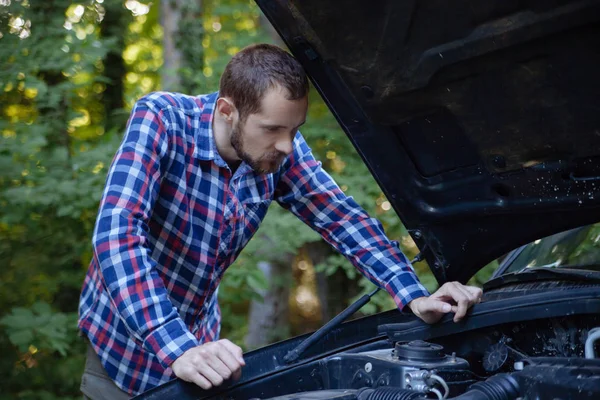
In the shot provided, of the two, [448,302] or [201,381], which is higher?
[201,381]

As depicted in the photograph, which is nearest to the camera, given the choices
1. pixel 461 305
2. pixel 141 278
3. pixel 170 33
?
pixel 141 278

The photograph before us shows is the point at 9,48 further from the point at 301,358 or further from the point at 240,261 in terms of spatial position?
the point at 301,358

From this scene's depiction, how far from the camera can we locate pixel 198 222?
2443mm

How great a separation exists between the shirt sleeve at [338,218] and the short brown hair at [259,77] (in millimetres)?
430

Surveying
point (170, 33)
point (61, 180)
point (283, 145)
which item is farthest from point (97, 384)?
point (170, 33)

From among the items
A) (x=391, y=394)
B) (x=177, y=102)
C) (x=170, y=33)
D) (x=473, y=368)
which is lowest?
(x=473, y=368)

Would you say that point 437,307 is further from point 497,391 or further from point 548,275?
point 497,391

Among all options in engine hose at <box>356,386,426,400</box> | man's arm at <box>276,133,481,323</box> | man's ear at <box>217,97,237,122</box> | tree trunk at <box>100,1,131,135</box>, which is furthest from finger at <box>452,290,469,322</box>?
tree trunk at <box>100,1,131,135</box>

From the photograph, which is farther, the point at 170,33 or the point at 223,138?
the point at 170,33

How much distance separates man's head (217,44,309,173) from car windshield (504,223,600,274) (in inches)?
41.2

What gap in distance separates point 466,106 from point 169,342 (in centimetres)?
109

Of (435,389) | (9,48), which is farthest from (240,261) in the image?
(435,389)

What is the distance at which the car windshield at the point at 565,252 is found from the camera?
7.93 feet

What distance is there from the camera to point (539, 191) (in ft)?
7.23
